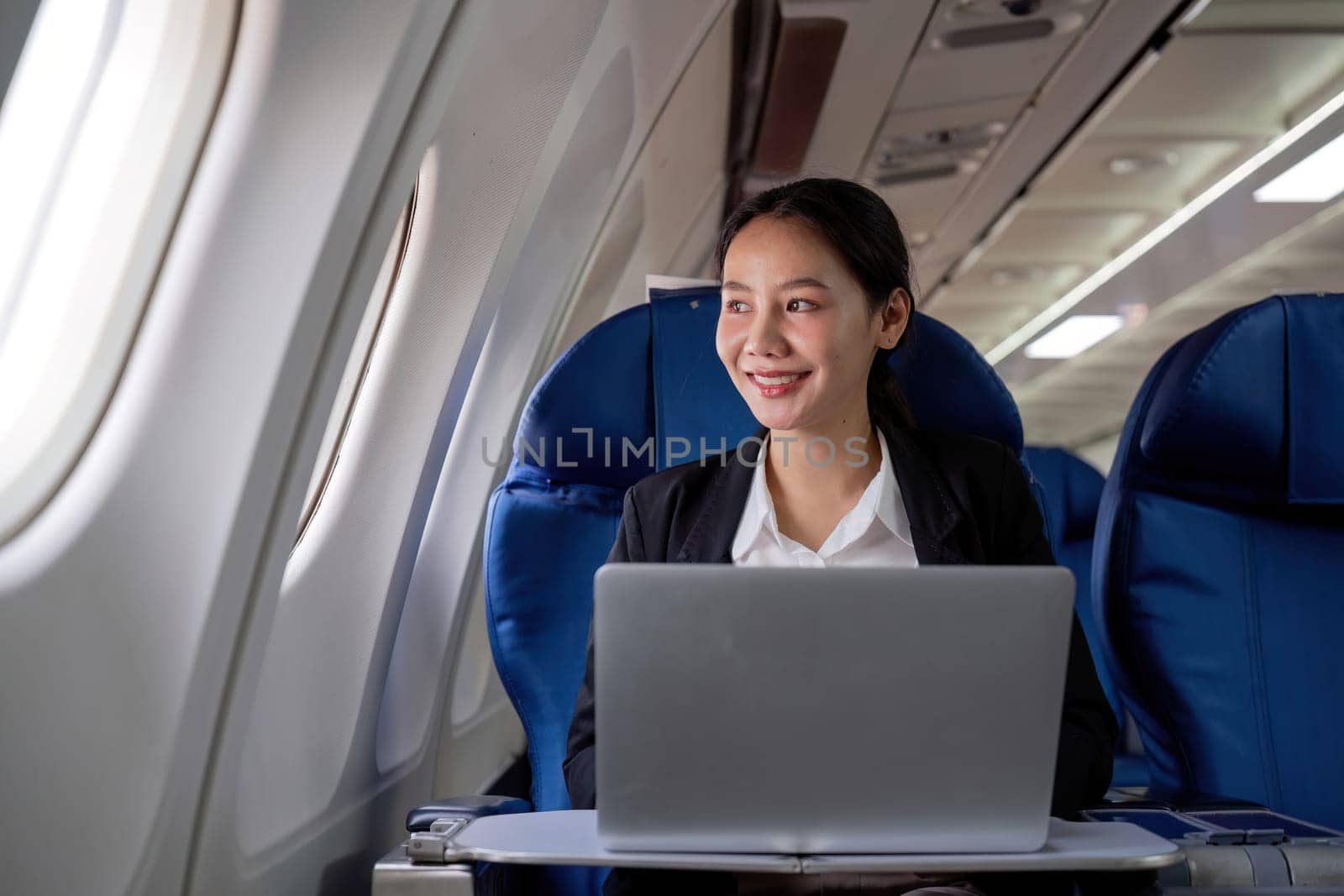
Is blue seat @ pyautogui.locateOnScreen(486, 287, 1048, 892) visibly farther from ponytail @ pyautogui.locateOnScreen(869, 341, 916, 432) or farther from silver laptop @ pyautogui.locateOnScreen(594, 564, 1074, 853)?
silver laptop @ pyautogui.locateOnScreen(594, 564, 1074, 853)

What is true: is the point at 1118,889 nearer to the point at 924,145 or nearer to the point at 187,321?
the point at 187,321

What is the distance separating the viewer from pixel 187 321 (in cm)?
147

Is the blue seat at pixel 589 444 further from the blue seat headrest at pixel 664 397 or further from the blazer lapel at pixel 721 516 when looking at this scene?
the blazer lapel at pixel 721 516

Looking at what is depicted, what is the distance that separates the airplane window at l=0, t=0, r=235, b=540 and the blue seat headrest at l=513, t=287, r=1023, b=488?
2.12ft

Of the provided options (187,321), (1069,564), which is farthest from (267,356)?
(1069,564)

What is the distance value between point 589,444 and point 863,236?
1.78ft

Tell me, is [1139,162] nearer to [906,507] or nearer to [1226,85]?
[1226,85]

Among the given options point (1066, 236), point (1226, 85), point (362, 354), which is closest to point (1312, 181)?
point (1226, 85)

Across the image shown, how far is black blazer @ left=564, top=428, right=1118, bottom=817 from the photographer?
64.2 inches

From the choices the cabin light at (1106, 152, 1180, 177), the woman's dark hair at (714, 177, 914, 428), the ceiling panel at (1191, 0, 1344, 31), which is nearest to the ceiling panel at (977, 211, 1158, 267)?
the cabin light at (1106, 152, 1180, 177)

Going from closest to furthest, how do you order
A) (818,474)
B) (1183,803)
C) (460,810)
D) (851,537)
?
(460,810), (1183,803), (851,537), (818,474)

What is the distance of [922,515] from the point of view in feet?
5.70

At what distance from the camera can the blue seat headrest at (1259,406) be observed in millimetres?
1869

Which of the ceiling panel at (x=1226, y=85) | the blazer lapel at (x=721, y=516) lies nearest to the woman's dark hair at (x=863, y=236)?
the blazer lapel at (x=721, y=516)
